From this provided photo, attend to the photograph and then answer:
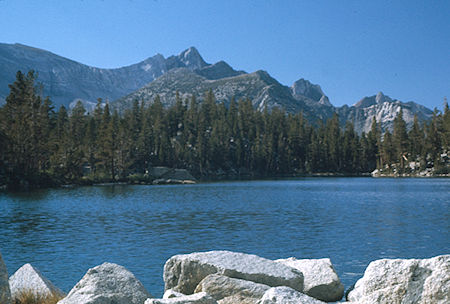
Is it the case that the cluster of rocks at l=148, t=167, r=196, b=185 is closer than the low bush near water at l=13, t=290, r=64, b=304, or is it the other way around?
the low bush near water at l=13, t=290, r=64, b=304

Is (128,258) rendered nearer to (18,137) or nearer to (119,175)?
(18,137)

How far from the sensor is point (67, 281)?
51.3 ft

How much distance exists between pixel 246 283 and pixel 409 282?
3.50 m

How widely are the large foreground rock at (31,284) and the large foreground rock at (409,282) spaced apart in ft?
24.6

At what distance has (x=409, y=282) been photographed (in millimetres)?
8703

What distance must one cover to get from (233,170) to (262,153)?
12.9 metres

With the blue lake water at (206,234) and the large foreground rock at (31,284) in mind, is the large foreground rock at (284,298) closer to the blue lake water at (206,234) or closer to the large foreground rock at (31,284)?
the large foreground rock at (31,284)

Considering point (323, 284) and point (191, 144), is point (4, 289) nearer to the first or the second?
point (323, 284)

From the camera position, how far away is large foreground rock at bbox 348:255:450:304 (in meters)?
8.35

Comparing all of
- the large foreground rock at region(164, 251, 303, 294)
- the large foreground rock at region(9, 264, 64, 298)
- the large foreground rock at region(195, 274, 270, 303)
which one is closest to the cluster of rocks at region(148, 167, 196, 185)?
the large foreground rock at region(9, 264, 64, 298)

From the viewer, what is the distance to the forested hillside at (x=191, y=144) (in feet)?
256

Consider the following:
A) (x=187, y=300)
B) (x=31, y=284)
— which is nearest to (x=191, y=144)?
(x=31, y=284)

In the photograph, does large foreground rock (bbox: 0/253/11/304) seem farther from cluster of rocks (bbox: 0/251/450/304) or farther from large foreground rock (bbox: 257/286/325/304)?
large foreground rock (bbox: 257/286/325/304)

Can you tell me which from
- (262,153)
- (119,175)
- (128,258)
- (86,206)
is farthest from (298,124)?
(128,258)
